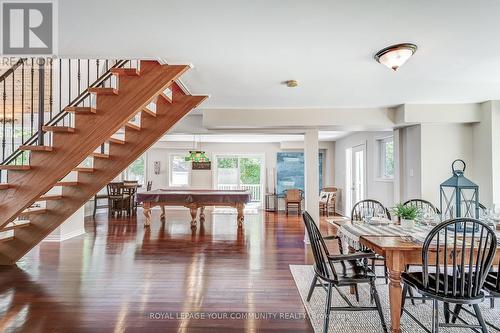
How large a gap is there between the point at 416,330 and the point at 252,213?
630 centimetres

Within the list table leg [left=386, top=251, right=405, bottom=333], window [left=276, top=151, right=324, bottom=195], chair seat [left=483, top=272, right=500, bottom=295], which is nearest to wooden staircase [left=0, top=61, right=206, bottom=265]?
table leg [left=386, top=251, right=405, bottom=333]

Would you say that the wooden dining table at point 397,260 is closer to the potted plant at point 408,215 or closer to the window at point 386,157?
the potted plant at point 408,215

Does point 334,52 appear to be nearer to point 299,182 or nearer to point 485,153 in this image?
point 485,153

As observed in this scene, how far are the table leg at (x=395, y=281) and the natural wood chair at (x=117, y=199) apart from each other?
7.10 metres

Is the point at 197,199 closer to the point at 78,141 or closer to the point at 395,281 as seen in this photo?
the point at 78,141

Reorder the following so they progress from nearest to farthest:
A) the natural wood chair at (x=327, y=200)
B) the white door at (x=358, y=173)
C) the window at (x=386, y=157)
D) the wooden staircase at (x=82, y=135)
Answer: the wooden staircase at (x=82, y=135) < the window at (x=386, y=157) < the white door at (x=358, y=173) < the natural wood chair at (x=327, y=200)

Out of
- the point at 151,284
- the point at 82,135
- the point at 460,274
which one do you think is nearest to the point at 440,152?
the point at 460,274

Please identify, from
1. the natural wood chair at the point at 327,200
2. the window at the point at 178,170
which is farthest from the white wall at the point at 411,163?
the window at the point at 178,170

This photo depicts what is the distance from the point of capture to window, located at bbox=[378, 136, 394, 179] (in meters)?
5.96

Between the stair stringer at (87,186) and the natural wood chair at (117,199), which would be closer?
the stair stringer at (87,186)

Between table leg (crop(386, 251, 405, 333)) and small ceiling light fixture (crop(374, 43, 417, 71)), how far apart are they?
1645mm

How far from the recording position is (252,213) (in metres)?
8.36

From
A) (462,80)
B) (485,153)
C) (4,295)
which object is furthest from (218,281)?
(485,153)

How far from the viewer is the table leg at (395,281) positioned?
1.99 meters
